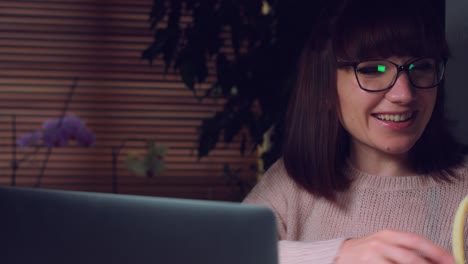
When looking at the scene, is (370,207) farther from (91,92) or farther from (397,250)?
(91,92)

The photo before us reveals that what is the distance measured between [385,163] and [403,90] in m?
0.21

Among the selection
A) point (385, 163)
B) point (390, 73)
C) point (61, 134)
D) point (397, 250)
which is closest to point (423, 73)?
point (390, 73)

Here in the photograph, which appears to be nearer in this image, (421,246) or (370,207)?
(421,246)

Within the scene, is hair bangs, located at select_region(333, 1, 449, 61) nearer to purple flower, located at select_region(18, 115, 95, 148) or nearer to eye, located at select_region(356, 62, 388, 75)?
eye, located at select_region(356, 62, 388, 75)

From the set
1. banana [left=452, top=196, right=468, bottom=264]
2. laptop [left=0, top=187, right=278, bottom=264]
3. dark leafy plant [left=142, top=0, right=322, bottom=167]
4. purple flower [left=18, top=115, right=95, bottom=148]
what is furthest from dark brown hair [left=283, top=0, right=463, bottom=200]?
purple flower [left=18, top=115, right=95, bottom=148]

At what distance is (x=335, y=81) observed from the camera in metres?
1.18

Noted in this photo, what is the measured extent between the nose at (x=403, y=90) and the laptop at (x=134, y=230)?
64 centimetres

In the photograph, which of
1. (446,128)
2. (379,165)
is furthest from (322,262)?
(446,128)

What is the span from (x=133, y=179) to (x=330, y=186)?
2.11 m

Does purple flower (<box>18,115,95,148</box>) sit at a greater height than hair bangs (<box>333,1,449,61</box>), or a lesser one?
lesser

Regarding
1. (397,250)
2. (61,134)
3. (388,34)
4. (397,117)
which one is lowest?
(61,134)

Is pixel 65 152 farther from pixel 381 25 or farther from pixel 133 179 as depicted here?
pixel 381 25

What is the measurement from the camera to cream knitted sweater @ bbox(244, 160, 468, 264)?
3.91 feet

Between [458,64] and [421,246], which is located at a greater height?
[458,64]
